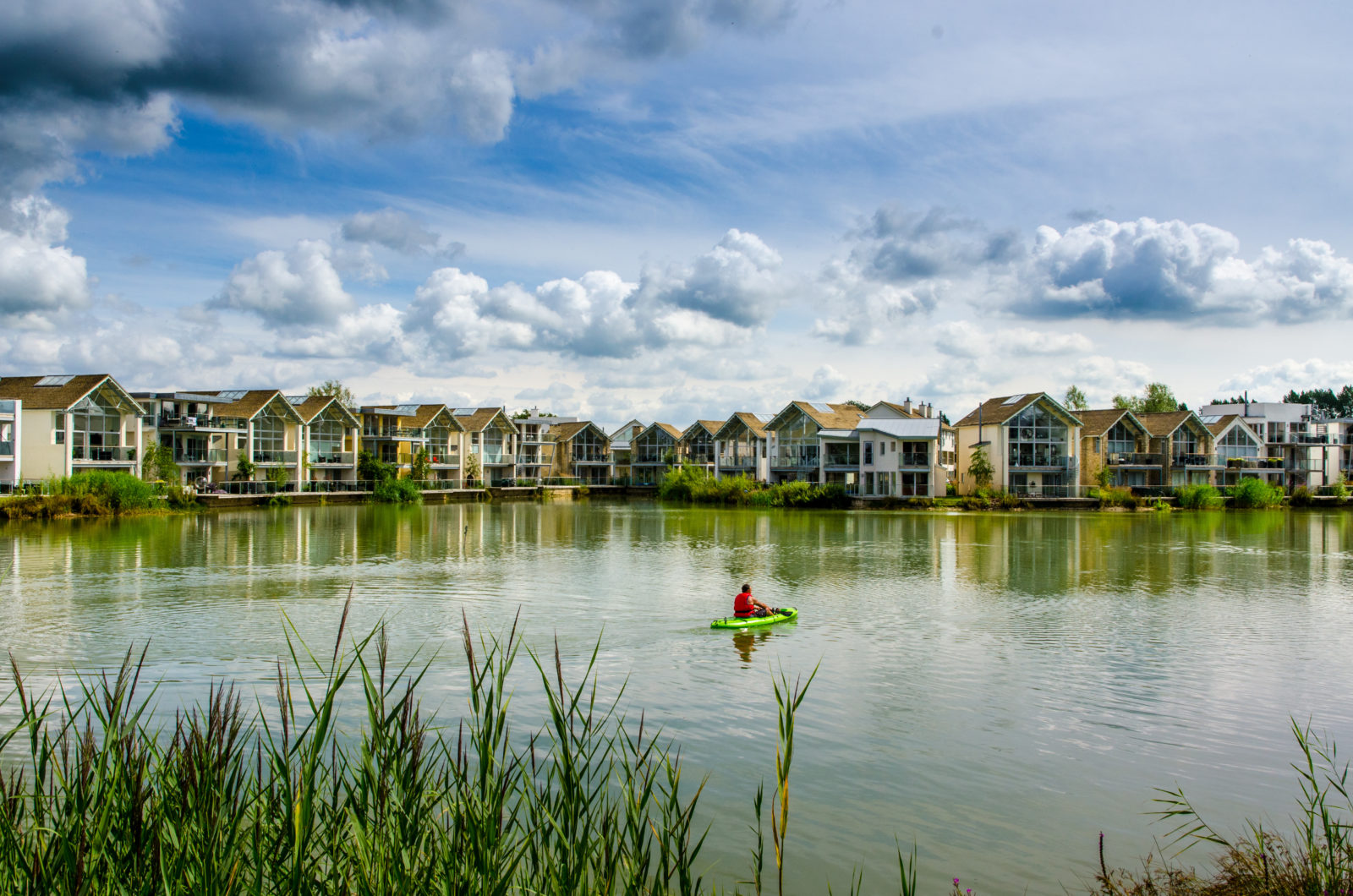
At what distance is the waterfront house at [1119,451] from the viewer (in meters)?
69.0

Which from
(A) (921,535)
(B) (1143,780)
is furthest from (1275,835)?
(A) (921,535)

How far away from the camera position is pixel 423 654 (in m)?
16.1

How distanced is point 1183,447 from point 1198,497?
849cm

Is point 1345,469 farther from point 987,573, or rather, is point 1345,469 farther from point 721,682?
point 721,682

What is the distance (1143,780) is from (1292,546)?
34.3 m

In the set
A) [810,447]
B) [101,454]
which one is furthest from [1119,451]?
[101,454]

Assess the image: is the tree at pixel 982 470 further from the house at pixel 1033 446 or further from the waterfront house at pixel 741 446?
the waterfront house at pixel 741 446

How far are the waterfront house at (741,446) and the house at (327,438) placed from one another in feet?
104

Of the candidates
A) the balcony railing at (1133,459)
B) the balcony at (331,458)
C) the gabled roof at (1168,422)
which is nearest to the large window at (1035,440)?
the balcony railing at (1133,459)

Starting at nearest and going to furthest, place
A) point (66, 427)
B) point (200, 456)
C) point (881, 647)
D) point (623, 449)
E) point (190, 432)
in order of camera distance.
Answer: point (881, 647) → point (66, 427) → point (190, 432) → point (200, 456) → point (623, 449)

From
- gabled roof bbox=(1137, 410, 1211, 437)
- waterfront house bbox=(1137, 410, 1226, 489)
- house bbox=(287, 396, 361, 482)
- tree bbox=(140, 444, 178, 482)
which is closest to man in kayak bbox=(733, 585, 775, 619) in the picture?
tree bbox=(140, 444, 178, 482)

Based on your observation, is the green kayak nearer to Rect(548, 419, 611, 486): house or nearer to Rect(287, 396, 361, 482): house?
Rect(287, 396, 361, 482): house

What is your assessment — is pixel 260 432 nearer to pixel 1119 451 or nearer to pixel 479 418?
pixel 479 418

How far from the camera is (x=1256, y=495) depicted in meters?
65.4
